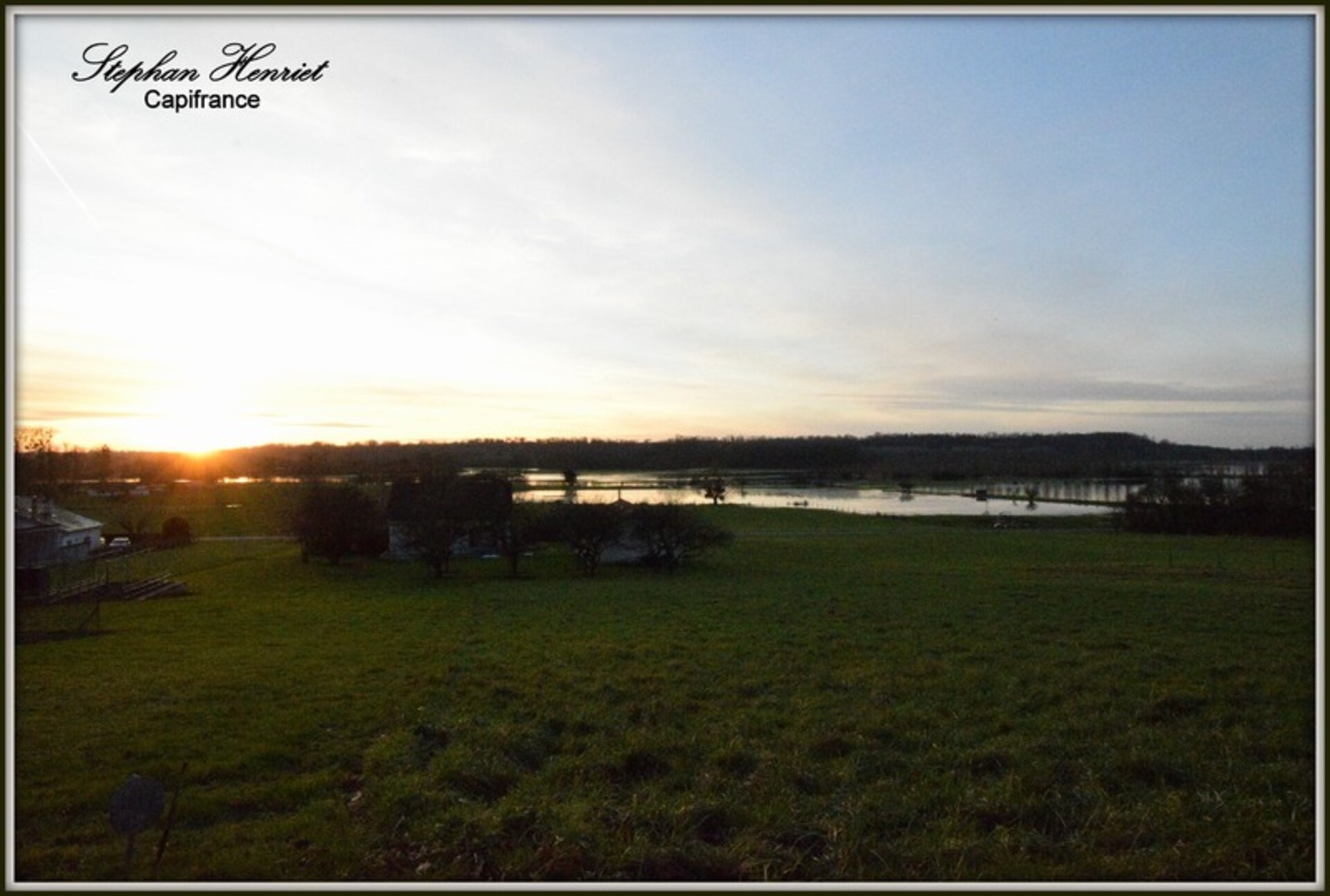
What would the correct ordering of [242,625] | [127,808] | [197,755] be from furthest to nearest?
[242,625] → [197,755] → [127,808]

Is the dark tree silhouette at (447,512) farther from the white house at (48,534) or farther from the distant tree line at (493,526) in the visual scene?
the white house at (48,534)

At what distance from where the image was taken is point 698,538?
38844 millimetres

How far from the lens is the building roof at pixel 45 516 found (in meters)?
30.5

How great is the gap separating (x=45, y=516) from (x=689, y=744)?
3566 centimetres

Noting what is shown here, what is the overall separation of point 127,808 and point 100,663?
500 inches

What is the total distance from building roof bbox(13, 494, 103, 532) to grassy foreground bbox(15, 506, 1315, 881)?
14779mm

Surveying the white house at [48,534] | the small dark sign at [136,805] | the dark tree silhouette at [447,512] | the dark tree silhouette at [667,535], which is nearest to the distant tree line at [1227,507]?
the dark tree silhouette at [667,535]

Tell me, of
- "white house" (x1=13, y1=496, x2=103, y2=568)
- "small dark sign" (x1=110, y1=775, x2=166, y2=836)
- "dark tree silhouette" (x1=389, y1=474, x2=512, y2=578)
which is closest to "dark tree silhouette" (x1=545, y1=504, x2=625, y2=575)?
"dark tree silhouette" (x1=389, y1=474, x2=512, y2=578)

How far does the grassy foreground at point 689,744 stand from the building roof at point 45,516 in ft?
48.5

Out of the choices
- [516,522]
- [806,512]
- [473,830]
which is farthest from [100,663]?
[806,512]

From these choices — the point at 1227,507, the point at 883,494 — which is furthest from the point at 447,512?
the point at 883,494

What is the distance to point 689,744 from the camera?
9664 millimetres

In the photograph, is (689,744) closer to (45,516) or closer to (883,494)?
(45,516)

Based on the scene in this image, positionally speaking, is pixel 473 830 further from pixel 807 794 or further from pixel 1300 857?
pixel 1300 857
